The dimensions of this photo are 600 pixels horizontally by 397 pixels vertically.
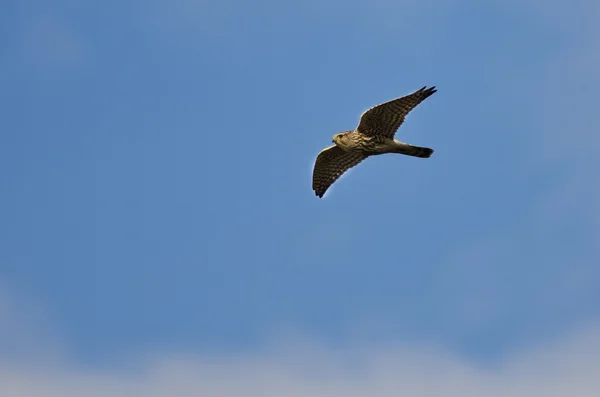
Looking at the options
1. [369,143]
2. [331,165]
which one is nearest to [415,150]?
[369,143]

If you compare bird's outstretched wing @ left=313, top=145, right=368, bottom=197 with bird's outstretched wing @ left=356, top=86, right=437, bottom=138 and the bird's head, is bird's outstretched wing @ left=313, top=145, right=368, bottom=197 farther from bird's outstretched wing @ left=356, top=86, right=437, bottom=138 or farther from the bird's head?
bird's outstretched wing @ left=356, top=86, right=437, bottom=138

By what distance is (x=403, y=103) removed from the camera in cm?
4084

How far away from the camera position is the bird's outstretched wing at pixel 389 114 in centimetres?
4062

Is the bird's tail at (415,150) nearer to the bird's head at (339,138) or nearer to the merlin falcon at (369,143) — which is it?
the merlin falcon at (369,143)

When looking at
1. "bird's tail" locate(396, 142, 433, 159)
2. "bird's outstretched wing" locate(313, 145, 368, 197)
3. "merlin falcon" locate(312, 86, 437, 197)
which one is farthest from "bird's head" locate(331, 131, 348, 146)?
"bird's tail" locate(396, 142, 433, 159)

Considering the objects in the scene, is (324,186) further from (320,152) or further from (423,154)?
(423,154)

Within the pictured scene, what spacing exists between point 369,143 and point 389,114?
6.30 feet

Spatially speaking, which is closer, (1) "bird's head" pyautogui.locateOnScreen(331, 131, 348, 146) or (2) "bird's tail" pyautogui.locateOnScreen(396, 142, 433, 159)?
(2) "bird's tail" pyautogui.locateOnScreen(396, 142, 433, 159)

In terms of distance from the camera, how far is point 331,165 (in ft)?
149

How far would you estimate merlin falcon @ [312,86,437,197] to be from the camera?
134ft

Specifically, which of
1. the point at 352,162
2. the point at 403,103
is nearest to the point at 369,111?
the point at 403,103

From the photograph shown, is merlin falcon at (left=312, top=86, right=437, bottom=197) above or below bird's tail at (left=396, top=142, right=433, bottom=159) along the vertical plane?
above

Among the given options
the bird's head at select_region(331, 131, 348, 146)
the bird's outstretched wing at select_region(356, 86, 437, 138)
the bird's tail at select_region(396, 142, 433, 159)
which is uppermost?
the bird's head at select_region(331, 131, 348, 146)

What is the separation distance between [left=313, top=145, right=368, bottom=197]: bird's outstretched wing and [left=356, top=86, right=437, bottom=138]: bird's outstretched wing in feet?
8.10
